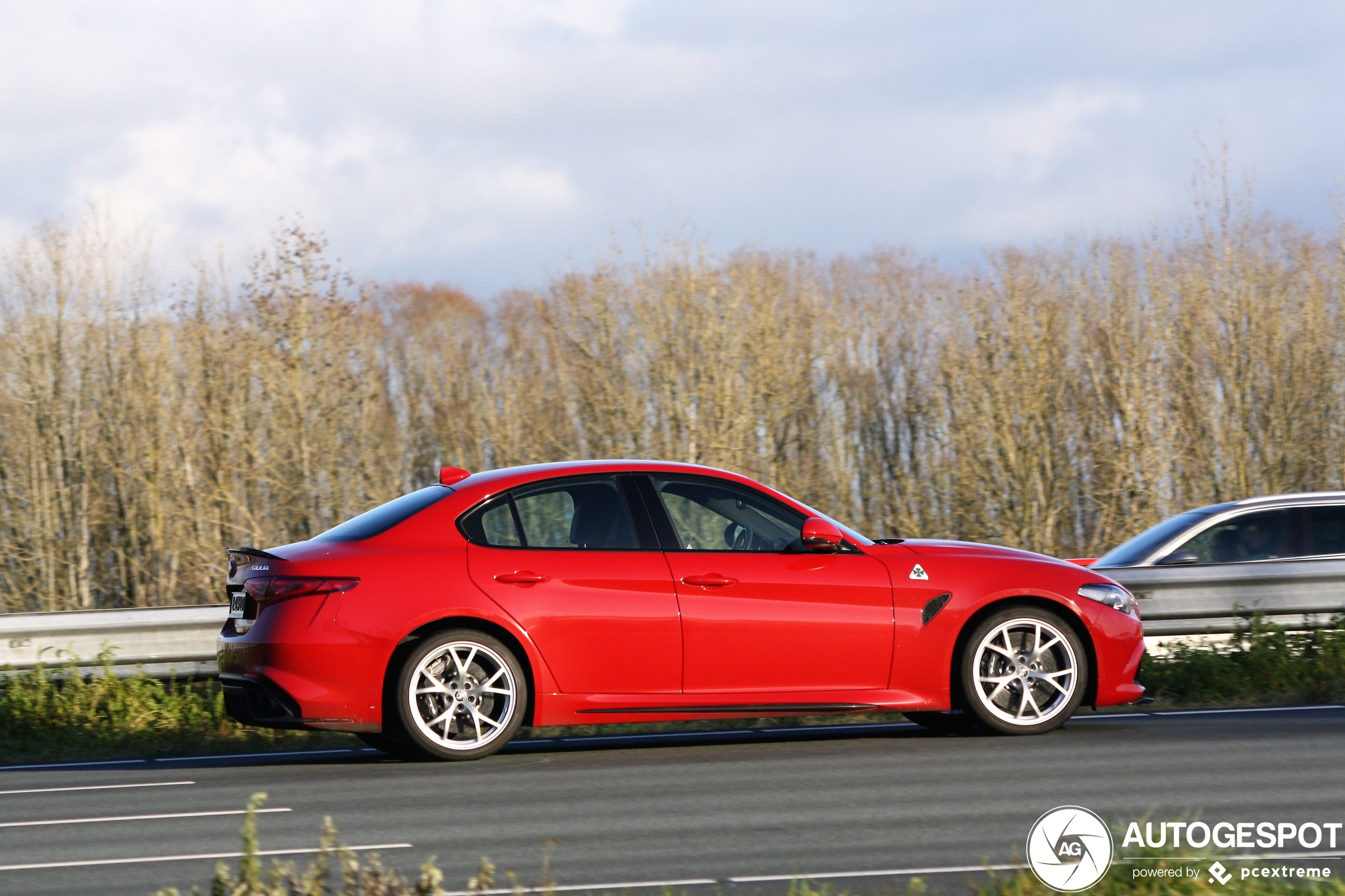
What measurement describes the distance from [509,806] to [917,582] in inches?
110

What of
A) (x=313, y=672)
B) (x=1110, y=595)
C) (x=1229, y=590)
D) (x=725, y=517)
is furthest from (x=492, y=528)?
(x=1229, y=590)

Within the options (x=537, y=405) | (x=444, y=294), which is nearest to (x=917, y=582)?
(x=537, y=405)

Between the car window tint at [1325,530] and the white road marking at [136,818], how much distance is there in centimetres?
905

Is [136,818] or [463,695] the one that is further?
[463,695]

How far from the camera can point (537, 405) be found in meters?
27.0

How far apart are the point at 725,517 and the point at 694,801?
2.06 m

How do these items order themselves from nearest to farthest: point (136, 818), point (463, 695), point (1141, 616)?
point (136, 818)
point (463, 695)
point (1141, 616)

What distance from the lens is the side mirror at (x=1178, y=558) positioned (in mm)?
12156

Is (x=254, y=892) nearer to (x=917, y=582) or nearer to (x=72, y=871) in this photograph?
(x=72, y=871)

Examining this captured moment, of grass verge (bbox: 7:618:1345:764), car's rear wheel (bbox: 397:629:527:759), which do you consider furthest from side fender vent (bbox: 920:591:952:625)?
car's rear wheel (bbox: 397:629:527:759)

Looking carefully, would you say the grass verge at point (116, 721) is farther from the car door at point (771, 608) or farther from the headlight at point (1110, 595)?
the headlight at point (1110, 595)

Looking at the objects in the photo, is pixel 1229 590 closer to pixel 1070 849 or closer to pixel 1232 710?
pixel 1232 710

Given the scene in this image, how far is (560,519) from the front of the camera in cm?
810

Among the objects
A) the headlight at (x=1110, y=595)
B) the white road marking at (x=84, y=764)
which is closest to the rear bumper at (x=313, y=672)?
the white road marking at (x=84, y=764)
